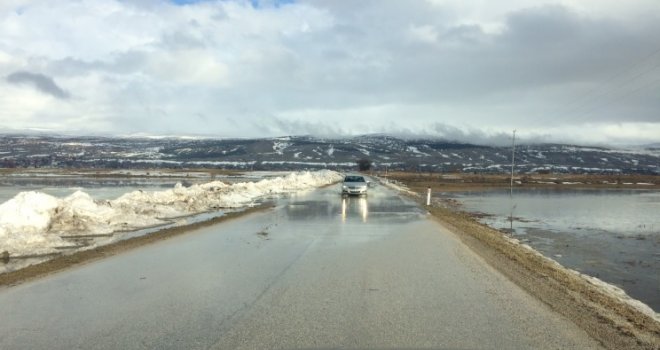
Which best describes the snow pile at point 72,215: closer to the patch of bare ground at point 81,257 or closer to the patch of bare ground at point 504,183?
the patch of bare ground at point 81,257

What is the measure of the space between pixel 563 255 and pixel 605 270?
8.89ft

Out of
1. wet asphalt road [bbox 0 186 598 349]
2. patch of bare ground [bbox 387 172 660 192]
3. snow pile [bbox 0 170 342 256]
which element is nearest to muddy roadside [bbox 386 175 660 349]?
wet asphalt road [bbox 0 186 598 349]

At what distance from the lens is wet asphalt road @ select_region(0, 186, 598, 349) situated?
20.8 ft

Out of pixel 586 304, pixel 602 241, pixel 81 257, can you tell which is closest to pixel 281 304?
pixel 586 304

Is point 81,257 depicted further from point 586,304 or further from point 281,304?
point 586,304

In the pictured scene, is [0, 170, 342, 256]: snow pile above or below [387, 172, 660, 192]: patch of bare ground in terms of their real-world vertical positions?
above

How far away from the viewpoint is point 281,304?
7.91 m

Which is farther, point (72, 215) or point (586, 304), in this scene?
point (72, 215)

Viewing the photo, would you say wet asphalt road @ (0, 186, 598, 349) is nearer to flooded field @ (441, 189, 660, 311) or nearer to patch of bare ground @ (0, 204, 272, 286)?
patch of bare ground @ (0, 204, 272, 286)

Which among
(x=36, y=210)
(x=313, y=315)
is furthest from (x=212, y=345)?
(x=36, y=210)

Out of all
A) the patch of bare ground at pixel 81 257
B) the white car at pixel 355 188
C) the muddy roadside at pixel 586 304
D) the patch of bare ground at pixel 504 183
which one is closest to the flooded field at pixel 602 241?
the muddy roadside at pixel 586 304

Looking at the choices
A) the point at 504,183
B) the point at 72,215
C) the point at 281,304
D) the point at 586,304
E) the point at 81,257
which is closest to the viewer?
the point at 281,304

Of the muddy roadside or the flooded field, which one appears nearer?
the muddy roadside

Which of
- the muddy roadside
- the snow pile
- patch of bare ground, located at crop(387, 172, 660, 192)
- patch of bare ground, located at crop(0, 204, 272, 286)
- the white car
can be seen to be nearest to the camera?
the muddy roadside
